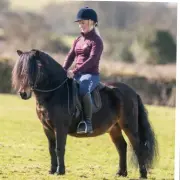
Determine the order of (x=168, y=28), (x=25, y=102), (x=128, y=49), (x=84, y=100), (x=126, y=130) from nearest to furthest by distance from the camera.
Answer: (x=84, y=100) < (x=126, y=130) < (x=25, y=102) < (x=168, y=28) < (x=128, y=49)

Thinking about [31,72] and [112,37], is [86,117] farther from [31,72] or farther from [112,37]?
[112,37]

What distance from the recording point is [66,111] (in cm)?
577

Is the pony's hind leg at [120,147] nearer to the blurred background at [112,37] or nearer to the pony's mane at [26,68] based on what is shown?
the pony's mane at [26,68]

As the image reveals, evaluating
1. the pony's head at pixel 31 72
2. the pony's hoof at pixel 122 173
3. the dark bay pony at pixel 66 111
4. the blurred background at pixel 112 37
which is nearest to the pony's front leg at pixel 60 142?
the dark bay pony at pixel 66 111

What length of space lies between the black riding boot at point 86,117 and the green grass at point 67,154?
567 millimetres

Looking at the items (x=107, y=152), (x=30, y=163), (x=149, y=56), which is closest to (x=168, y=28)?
(x=149, y=56)

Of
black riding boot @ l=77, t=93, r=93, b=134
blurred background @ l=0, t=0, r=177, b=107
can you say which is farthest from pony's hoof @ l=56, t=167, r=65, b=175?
blurred background @ l=0, t=0, r=177, b=107

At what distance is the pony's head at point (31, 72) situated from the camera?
5484mm

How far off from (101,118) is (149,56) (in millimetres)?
11385

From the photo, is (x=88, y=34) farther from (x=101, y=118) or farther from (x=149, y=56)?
(x=149, y=56)

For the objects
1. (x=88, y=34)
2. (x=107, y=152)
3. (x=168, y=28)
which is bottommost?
(x=107, y=152)

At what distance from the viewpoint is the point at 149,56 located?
17.3 metres

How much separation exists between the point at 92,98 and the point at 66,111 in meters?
0.41

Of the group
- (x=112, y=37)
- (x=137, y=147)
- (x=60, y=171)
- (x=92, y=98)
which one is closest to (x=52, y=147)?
(x=60, y=171)
